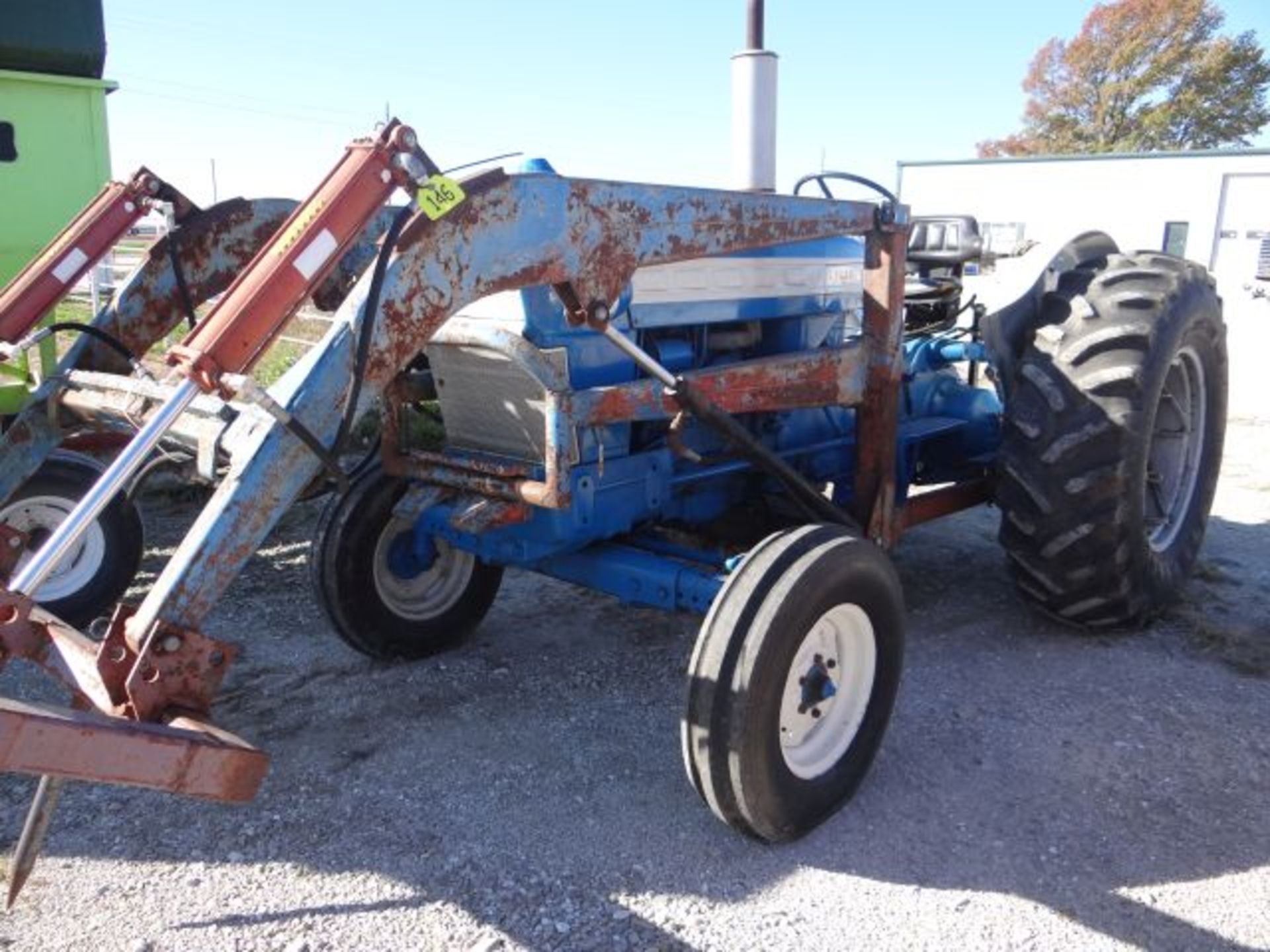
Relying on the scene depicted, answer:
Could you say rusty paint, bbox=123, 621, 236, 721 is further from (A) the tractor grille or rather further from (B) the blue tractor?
(A) the tractor grille

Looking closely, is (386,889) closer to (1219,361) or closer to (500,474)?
(500,474)

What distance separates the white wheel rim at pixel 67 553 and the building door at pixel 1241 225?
25044 millimetres

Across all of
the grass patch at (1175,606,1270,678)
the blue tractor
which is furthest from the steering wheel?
the grass patch at (1175,606,1270,678)

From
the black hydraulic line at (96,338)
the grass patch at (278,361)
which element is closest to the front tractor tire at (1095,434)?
the black hydraulic line at (96,338)

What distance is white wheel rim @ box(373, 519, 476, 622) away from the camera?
3.81 m

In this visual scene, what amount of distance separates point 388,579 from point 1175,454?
3.32 metres

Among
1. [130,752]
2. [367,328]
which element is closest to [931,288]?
[367,328]

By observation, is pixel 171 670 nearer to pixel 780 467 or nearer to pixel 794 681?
pixel 794 681

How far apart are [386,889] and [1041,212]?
2835 cm

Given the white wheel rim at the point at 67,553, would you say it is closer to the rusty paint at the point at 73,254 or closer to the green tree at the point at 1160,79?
the rusty paint at the point at 73,254

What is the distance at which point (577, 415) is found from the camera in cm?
299

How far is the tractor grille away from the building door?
24.7 m

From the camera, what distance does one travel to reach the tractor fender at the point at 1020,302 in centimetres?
433

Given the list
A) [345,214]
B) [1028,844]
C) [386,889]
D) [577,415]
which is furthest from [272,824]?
[1028,844]
